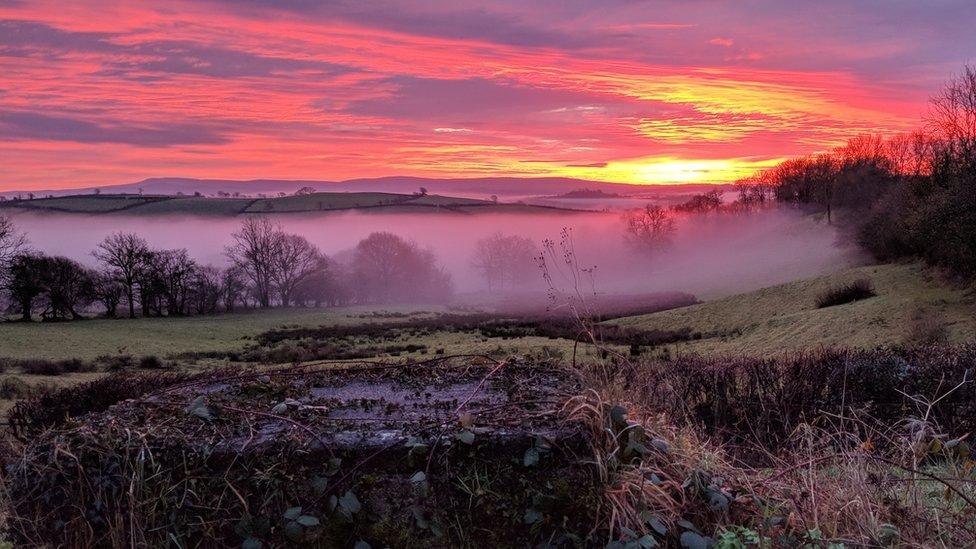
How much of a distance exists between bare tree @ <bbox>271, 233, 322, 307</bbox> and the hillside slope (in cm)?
Answer: 3720

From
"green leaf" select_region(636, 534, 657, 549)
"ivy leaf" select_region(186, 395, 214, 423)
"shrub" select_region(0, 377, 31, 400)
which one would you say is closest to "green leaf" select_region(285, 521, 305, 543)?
"ivy leaf" select_region(186, 395, 214, 423)

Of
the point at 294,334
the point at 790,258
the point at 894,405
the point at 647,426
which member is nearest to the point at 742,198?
the point at 790,258

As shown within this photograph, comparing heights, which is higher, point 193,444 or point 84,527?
point 193,444

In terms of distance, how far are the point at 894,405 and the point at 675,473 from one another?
32.7ft

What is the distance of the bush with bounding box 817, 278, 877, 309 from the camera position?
39.0 meters

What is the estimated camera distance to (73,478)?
4.15 m

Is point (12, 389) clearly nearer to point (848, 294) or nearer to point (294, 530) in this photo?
point (294, 530)

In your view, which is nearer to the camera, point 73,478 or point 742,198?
point 73,478

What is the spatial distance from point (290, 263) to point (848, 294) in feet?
172

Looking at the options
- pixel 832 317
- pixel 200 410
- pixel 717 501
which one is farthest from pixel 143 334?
pixel 717 501

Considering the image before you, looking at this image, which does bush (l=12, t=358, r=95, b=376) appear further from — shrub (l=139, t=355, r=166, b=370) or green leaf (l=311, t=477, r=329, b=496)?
green leaf (l=311, t=477, r=329, b=496)

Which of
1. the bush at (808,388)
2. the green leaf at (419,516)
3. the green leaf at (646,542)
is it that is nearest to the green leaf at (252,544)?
the green leaf at (419,516)

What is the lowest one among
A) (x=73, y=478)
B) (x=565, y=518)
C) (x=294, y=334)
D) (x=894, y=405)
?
(x=294, y=334)

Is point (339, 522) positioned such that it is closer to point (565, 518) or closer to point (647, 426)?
point (565, 518)
